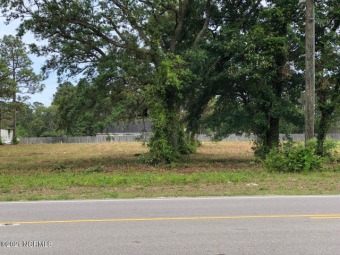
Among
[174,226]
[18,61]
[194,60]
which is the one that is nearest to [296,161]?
[194,60]

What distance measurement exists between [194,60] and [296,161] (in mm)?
7087

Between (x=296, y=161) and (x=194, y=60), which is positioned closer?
(x=296, y=161)

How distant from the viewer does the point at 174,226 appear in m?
7.61

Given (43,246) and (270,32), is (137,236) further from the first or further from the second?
(270,32)

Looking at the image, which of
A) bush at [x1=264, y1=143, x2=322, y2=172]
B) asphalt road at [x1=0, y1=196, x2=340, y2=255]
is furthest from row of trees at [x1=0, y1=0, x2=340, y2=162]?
asphalt road at [x1=0, y1=196, x2=340, y2=255]

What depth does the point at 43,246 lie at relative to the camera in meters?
6.27

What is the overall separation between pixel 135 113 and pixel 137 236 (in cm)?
2089

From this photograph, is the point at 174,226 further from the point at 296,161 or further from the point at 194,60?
the point at 194,60

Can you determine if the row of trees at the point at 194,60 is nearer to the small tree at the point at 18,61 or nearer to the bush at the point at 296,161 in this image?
the bush at the point at 296,161

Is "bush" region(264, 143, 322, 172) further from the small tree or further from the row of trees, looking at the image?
the small tree

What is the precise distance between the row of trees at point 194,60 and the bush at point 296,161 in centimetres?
364

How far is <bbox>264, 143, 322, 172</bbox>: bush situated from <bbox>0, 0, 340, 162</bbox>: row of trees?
3.64 metres

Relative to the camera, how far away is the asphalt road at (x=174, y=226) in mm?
6125

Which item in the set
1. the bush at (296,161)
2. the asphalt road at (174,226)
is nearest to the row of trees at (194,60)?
the bush at (296,161)
